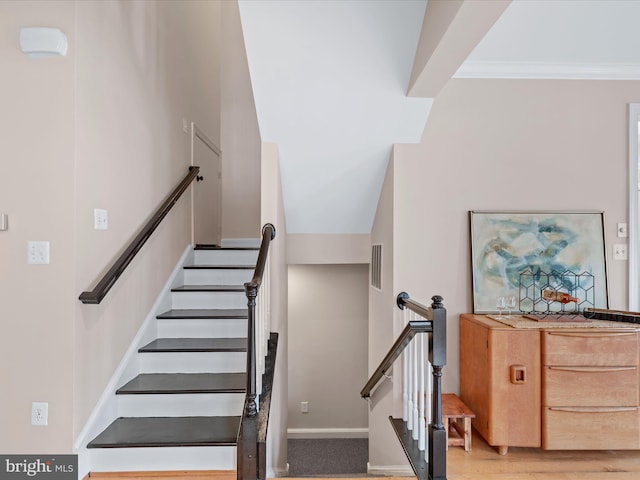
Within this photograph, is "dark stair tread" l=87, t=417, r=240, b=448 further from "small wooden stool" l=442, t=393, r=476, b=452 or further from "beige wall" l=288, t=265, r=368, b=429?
"beige wall" l=288, t=265, r=368, b=429

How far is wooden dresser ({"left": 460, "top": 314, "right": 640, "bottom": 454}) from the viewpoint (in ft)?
8.76

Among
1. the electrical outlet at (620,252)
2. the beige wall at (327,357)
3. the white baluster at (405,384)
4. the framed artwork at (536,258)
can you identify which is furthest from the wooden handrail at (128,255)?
the electrical outlet at (620,252)

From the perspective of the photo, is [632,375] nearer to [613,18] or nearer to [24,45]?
[613,18]

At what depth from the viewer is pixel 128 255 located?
250 centimetres

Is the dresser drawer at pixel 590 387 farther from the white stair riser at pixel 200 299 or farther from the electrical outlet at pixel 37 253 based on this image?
the electrical outlet at pixel 37 253

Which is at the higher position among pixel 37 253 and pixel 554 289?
pixel 37 253

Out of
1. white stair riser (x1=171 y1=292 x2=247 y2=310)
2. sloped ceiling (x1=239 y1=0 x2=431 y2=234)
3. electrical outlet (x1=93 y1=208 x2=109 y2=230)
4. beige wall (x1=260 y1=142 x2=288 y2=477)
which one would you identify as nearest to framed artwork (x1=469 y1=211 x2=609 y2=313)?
sloped ceiling (x1=239 y1=0 x2=431 y2=234)

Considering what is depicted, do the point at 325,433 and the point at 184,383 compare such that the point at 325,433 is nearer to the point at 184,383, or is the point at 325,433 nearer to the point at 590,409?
the point at 184,383

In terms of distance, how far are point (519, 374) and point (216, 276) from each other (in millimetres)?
2538

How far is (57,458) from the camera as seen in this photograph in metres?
2.10

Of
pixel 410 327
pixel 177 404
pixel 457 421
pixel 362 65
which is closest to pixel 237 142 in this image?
pixel 362 65

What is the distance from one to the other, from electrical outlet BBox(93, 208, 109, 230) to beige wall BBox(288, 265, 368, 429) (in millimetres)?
2769

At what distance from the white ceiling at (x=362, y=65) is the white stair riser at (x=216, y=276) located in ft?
2.43

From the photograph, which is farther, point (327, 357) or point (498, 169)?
point (327, 357)
